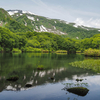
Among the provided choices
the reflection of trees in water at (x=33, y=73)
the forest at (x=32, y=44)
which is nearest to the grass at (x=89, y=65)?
the reflection of trees in water at (x=33, y=73)

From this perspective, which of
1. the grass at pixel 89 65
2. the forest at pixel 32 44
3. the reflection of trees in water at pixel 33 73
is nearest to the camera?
the reflection of trees in water at pixel 33 73

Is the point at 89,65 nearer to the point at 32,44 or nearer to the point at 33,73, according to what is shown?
the point at 33,73

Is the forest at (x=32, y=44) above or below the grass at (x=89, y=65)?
above

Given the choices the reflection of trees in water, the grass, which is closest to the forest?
the reflection of trees in water

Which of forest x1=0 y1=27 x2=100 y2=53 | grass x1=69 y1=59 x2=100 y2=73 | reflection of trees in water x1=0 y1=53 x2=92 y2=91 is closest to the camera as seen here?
reflection of trees in water x1=0 y1=53 x2=92 y2=91

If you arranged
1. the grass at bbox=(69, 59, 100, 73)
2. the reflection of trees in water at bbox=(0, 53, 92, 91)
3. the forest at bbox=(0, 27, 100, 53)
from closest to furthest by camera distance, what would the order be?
the reflection of trees in water at bbox=(0, 53, 92, 91)
the grass at bbox=(69, 59, 100, 73)
the forest at bbox=(0, 27, 100, 53)

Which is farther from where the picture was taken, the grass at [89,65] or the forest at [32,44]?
the forest at [32,44]

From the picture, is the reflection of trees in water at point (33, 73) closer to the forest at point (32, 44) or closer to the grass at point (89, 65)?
the grass at point (89, 65)

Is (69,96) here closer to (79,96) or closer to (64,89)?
(79,96)

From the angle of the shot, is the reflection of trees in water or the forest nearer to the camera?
the reflection of trees in water

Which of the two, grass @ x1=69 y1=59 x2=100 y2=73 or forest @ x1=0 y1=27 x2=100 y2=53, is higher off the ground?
forest @ x1=0 y1=27 x2=100 y2=53

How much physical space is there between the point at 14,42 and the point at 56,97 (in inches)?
3964

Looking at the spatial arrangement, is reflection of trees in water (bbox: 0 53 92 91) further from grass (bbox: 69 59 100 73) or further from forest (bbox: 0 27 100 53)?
forest (bbox: 0 27 100 53)

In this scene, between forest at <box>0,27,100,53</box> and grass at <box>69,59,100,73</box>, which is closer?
grass at <box>69,59,100,73</box>
